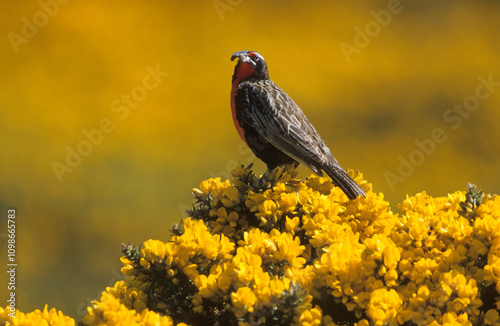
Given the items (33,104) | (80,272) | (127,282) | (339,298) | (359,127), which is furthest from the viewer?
(359,127)

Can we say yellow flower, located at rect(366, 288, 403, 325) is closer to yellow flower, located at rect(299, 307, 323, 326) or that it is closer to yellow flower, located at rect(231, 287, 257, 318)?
yellow flower, located at rect(299, 307, 323, 326)

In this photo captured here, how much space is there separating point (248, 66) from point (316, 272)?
226 cm

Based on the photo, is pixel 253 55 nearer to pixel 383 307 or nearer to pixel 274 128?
pixel 274 128

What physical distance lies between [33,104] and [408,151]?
15.6 feet

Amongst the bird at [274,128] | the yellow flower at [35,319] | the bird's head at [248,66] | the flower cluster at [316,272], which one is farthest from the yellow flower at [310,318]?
the bird's head at [248,66]

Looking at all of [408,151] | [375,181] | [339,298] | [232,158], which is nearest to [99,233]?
[232,158]

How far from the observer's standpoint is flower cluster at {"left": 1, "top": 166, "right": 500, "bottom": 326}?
2.69 m

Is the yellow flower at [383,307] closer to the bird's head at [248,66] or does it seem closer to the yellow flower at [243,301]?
the yellow flower at [243,301]

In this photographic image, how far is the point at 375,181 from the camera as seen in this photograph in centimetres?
783

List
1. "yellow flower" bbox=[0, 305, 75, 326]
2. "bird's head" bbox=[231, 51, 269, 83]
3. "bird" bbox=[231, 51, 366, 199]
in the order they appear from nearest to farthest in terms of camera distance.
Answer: "yellow flower" bbox=[0, 305, 75, 326] < "bird" bbox=[231, 51, 366, 199] < "bird's head" bbox=[231, 51, 269, 83]

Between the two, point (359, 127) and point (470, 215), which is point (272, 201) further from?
point (359, 127)

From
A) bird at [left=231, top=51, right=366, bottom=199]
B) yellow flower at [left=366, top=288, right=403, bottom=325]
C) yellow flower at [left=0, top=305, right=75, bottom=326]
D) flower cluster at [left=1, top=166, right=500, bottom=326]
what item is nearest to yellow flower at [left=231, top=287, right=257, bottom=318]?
flower cluster at [left=1, top=166, right=500, bottom=326]

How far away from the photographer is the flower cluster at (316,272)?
269 centimetres

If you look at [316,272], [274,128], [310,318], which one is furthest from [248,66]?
[310,318]
